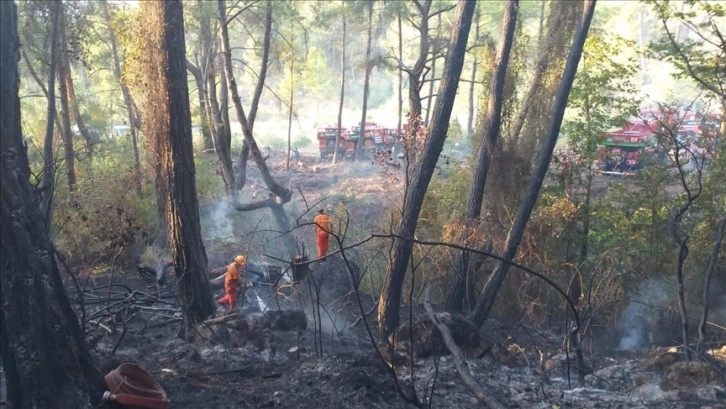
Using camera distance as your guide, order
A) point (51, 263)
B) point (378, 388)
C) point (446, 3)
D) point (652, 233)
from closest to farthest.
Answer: point (51, 263) < point (378, 388) < point (652, 233) < point (446, 3)

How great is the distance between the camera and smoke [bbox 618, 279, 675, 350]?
38.8 ft

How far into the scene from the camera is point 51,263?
446 centimetres

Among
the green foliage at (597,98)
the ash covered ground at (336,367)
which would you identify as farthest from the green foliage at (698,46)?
the ash covered ground at (336,367)

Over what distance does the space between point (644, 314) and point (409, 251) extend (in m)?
7.00

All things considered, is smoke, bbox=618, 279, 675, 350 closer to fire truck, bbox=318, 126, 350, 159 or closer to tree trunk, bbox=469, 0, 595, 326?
tree trunk, bbox=469, 0, 595, 326

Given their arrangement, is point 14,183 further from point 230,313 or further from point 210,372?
point 230,313

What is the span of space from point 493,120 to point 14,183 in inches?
339

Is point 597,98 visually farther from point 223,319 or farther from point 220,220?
point 220,220

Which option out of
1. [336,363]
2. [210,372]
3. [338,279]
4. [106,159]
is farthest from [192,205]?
[106,159]

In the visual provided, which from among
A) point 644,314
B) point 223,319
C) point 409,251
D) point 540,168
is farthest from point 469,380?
point 644,314

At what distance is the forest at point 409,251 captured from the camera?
4719mm

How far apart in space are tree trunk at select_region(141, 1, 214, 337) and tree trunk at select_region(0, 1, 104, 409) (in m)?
3.20

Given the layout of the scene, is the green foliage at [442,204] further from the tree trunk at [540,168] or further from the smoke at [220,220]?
the smoke at [220,220]

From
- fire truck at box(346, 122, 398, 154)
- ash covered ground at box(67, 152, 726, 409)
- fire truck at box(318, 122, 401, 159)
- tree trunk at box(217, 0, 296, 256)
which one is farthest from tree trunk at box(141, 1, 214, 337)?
fire truck at box(346, 122, 398, 154)
